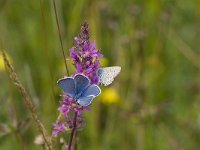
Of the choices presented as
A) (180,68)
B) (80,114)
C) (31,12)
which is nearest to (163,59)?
(180,68)

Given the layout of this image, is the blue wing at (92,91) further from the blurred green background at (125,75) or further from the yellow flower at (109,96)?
the yellow flower at (109,96)

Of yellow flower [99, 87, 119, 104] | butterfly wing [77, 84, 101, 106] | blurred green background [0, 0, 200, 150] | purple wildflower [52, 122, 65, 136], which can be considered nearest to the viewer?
butterfly wing [77, 84, 101, 106]

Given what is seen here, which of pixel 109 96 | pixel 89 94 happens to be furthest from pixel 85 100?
pixel 109 96

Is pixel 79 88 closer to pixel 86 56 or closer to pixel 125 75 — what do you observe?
pixel 86 56

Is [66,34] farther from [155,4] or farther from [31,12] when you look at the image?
[31,12]

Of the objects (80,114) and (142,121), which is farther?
(142,121)

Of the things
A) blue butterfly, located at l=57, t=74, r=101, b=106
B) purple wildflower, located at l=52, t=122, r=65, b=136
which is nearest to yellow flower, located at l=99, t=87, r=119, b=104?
purple wildflower, located at l=52, t=122, r=65, b=136

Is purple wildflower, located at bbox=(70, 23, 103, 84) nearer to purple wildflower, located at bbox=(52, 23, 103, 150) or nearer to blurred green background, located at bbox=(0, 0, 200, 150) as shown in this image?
purple wildflower, located at bbox=(52, 23, 103, 150)
